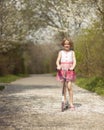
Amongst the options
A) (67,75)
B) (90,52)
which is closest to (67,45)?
(67,75)

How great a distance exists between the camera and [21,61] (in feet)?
177

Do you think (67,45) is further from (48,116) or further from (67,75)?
(48,116)

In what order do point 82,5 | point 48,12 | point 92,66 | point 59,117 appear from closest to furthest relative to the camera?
point 59,117 → point 82,5 → point 92,66 → point 48,12

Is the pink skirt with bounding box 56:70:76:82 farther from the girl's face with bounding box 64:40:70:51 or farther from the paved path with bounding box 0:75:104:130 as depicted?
the paved path with bounding box 0:75:104:130

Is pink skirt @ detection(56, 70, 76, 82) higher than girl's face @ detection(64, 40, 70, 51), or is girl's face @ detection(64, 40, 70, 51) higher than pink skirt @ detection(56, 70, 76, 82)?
girl's face @ detection(64, 40, 70, 51)

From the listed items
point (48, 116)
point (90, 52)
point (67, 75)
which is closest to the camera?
point (48, 116)

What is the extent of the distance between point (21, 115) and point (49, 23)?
1332 inches

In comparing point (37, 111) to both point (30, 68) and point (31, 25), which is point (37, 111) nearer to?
point (31, 25)

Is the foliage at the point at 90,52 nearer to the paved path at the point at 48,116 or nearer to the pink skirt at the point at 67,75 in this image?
the paved path at the point at 48,116

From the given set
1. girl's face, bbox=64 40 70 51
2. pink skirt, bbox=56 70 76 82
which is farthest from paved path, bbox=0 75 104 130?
girl's face, bbox=64 40 70 51

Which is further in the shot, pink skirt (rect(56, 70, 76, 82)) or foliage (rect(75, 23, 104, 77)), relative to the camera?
foliage (rect(75, 23, 104, 77))

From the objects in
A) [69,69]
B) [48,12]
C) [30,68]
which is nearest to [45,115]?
[69,69]

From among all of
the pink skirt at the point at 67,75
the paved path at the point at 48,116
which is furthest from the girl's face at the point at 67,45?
the paved path at the point at 48,116

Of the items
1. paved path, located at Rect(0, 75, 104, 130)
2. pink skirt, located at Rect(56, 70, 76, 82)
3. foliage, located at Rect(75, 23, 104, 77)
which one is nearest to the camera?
paved path, located at Rect(0, 75, 104, 130)
